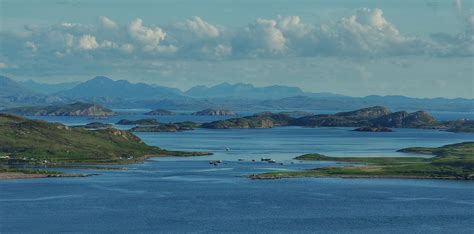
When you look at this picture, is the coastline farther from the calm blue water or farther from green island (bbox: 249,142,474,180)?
green island (bbox: 249,142,474,180)

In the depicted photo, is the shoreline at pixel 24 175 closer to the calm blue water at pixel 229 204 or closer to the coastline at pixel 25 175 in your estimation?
the coastline at pixel 25 175

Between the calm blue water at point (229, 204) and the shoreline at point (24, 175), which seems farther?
the shoreline at point (24, 175)

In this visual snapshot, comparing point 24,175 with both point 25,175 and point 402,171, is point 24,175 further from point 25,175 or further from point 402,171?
point 402,171

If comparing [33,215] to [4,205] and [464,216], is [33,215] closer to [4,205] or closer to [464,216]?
[4,205]

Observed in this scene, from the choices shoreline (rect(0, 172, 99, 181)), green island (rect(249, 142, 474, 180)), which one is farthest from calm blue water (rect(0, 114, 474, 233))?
green island (rect(249, 142, 474, 180))

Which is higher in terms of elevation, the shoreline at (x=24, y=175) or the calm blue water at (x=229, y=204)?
the shoreline at (x=24, y=175)

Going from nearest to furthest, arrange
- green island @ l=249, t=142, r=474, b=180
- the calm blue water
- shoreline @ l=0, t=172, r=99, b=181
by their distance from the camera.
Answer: the calm blue water → shoreline @ l=0, t=172, r=99, b=181 → green island @ l=249, t=142, r=474, b=180

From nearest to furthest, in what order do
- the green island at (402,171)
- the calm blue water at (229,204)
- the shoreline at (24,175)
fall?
the calm blue water at (229,204)
the shoreline at (24,175)
the green island at (402,171)

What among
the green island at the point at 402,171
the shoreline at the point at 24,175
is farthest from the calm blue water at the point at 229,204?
the green island at the point at 402,171

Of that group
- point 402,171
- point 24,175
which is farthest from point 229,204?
point 402,171

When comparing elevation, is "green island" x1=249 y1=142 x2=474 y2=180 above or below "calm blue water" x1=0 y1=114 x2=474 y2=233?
above

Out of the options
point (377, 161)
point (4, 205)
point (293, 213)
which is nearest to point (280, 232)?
point (293, 213)
